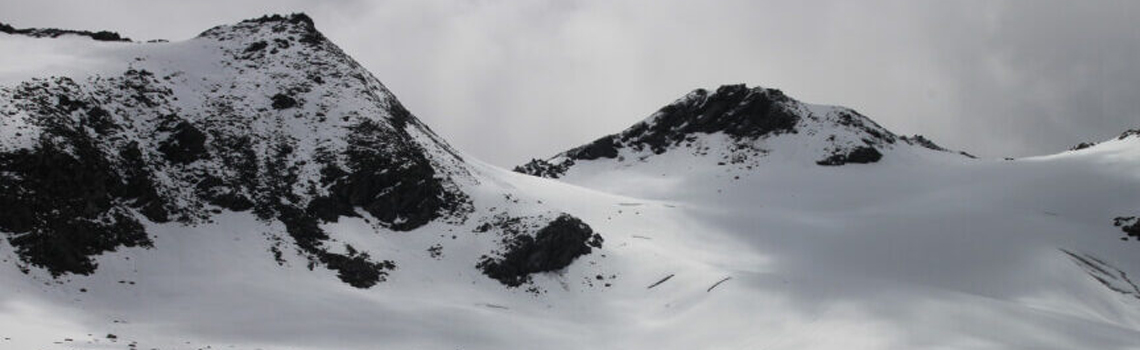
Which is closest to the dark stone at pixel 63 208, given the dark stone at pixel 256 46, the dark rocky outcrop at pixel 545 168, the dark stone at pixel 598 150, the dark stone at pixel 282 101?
the dark stone at pixel 282 101

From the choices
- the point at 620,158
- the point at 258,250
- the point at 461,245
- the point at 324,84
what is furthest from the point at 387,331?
the point at 620,158

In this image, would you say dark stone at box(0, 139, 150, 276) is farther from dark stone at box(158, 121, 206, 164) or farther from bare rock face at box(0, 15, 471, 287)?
dark stone at box(158, 121, 206, 164)

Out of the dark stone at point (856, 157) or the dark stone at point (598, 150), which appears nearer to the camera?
the dark stone at point (856, 157)

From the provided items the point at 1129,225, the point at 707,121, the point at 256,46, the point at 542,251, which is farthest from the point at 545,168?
the point at 1129,225

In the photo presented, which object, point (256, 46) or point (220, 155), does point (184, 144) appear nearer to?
point (220, 155)

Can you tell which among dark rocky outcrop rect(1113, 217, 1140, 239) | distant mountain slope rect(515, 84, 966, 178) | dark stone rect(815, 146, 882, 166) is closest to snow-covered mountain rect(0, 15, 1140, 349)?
dark rocky outcrop rect(1113, 217, 1140, 239)

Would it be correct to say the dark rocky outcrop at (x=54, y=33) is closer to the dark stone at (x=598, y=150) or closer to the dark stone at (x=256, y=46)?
the dark stone at (x=256, y=46)

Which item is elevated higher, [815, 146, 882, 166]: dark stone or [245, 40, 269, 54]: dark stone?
[245, 40, 269, 54]: dark stone
